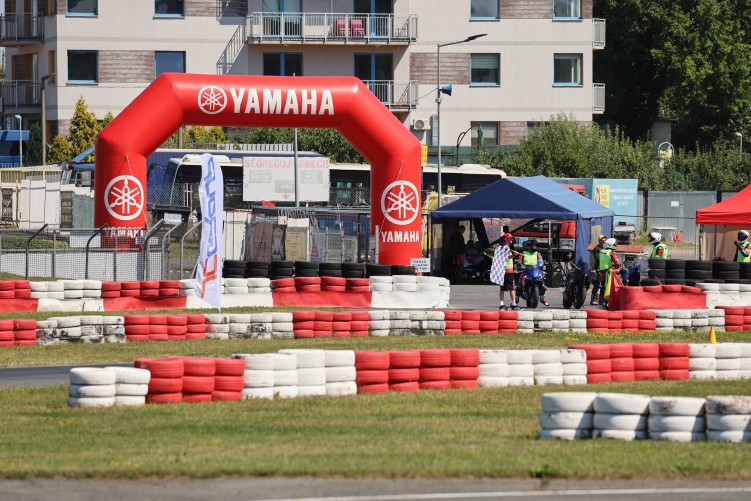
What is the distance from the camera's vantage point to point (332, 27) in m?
61.5

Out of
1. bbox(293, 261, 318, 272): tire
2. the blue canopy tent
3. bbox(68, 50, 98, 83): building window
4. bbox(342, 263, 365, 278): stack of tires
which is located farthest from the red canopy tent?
bbox(68, 50, 98, 83): building window

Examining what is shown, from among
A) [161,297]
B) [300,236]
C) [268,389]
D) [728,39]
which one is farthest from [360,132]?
[728,39]

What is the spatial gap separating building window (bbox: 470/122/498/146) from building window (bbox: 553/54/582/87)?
3519mm

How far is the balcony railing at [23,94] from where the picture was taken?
211 feet

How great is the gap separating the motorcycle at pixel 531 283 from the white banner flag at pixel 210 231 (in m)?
9.69

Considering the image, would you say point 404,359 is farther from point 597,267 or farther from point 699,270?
point 699,270

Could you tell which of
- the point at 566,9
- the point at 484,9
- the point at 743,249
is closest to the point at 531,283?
the point at 743,249

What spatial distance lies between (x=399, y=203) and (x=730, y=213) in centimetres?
787

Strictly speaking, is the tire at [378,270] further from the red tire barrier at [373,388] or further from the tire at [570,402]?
the tire at [570,402]

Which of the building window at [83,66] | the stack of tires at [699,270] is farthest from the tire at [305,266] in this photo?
the building window at [83,66]

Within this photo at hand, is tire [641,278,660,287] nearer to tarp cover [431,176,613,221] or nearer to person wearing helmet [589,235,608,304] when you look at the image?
person wearing helmet [589,235,608,304]

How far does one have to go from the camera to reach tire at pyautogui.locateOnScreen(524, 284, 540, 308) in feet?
96.4

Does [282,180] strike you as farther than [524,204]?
Yes

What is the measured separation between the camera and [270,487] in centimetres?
1001
